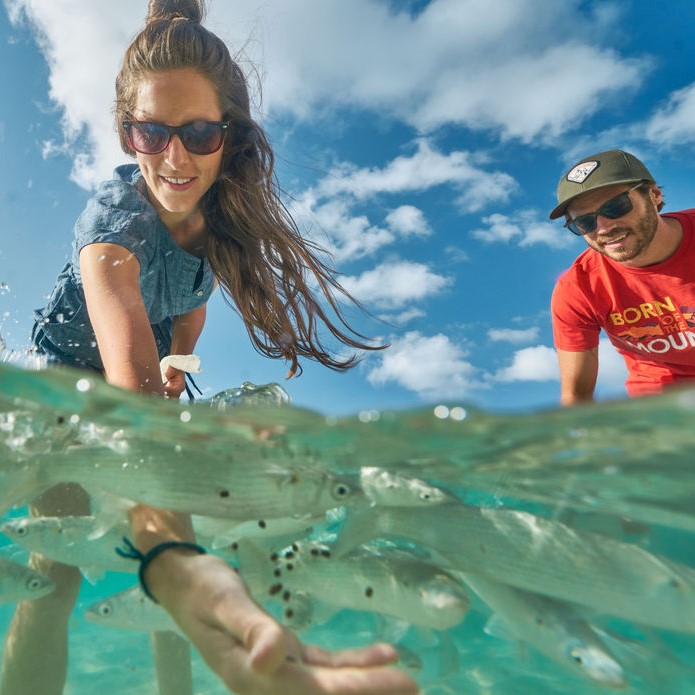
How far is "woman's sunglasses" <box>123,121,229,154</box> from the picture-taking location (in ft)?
15.3

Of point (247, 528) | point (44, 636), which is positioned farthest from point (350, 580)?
point (44, 636)

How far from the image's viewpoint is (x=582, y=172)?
6598 millimetres

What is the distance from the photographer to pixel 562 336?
6.76 meters

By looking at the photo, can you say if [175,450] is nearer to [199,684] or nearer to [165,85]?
[199,684]

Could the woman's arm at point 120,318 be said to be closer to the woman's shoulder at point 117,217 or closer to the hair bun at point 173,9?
the woman's shoulder at point 117,217

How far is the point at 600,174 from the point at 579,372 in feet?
6.61

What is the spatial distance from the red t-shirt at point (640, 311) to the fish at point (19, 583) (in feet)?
16.4

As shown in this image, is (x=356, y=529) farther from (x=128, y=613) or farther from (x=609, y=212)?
A: (x=609, y=212)

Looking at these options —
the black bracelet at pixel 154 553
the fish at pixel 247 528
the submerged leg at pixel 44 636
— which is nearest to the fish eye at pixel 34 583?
the submerged leg at pixel 44 636

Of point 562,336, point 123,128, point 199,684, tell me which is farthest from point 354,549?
point 562,336

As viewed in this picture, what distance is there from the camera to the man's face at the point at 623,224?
624 cm

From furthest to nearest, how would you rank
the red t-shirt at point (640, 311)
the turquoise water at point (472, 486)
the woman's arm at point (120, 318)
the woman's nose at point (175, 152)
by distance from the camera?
the red t-shirt at point (640, 311), the woman's nose at point (175, 152), the woman's arm at point (120, 318), the turquoise water at point (472, 486)

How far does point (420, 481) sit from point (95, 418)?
77.0 inches

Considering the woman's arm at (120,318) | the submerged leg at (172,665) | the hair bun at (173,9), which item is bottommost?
the submerged leg at (172,665)
